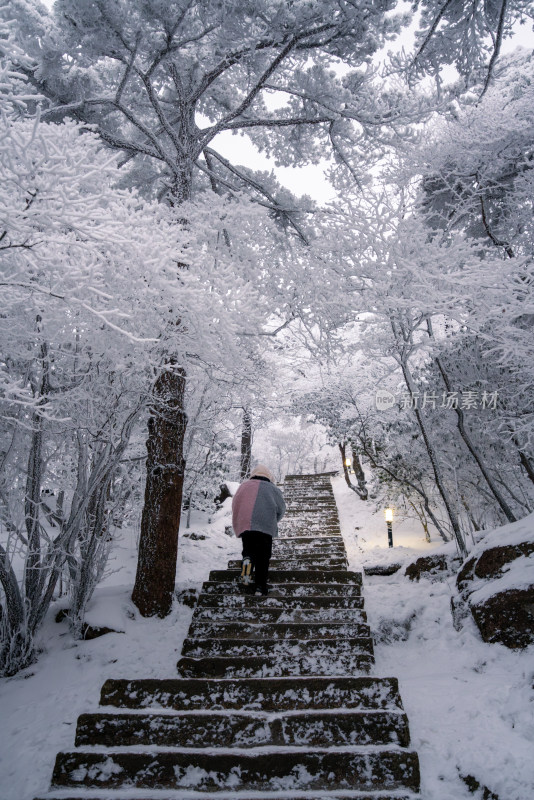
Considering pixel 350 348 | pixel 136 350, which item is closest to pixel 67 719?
pixel 136 350

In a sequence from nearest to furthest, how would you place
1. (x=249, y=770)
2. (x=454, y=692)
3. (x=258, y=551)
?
1. (x=249, y=770)
2. (x=454, y=692)
3. (x=258, y=551)

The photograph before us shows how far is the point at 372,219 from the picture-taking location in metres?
6.70

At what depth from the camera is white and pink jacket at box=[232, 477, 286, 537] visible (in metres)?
4.86

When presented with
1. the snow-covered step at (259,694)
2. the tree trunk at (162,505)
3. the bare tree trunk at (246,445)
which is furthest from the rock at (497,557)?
the bare tree trunk at (246,445)

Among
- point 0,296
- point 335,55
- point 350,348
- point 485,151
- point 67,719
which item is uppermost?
point 485,151

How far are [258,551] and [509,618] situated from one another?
2.46 m

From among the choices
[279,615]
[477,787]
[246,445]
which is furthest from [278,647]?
[246,445]

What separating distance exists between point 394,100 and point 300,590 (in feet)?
22.1

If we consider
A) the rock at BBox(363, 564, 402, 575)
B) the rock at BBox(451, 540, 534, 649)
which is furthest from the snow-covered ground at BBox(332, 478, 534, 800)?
the rock at BBox(363, 564, 402, 575)

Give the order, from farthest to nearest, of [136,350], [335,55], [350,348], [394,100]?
1. [350,348]
2. [394,100]
3. [335,55]
4. [136,350]

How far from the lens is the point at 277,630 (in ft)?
13.3

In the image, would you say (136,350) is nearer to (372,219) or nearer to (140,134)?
(372,219)

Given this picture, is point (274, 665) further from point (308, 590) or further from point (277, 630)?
point (308, 590)

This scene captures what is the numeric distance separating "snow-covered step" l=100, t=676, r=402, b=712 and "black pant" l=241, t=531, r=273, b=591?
1807 mm
